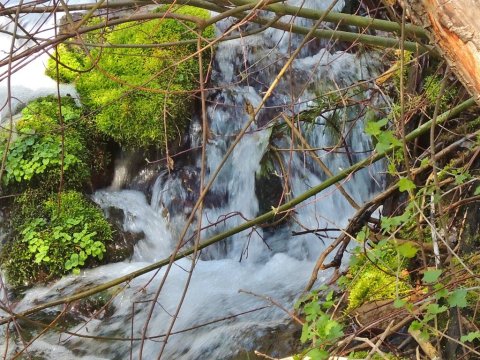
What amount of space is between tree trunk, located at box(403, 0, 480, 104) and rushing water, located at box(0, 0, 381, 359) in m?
2.38

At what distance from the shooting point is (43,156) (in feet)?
20.5

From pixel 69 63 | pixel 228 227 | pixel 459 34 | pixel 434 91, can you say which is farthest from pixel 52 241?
pixel 459 34

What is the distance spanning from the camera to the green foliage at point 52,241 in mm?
5883

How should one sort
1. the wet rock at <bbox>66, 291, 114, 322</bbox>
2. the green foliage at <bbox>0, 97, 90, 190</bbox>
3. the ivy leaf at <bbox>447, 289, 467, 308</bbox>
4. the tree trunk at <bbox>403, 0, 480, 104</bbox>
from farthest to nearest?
the green foliage at <bbox>0, 97, 90, 190</bbox>
the wet rock at <bbox>66, 291, 114, 322</bbox>
the ivy leaf at <bbox>447, 289, 467, 308</bbox>
the tree trunk at <bbox>403, 0, 480, 104</bbox>

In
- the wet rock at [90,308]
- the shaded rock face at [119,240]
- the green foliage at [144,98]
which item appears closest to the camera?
the wet rock at [90,308]

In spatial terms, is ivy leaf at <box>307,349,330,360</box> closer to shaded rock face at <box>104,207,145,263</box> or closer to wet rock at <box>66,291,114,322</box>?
wet rock at <box>66,291,114,322</box>

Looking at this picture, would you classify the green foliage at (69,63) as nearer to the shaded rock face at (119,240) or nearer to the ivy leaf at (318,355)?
the shaded rock face at (119,240)

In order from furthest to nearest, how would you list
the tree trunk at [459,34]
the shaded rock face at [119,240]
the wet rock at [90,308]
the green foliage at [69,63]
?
the green foliage at [69,63]
the shaded rock face at [119,240]
the wet rock at [90,308]
the tree trunk at [459,34]

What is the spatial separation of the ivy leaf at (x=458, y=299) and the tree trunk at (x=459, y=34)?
2.06 feet

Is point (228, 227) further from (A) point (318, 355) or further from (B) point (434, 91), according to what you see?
(A) point (318, 355)

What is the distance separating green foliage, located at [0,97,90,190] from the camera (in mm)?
6234

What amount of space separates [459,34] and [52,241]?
4805 mm

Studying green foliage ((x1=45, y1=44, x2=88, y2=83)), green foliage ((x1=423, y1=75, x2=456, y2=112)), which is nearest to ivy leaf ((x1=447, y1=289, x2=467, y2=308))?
green foliage ((x1=423, y1=75, x2=456, y2=112))

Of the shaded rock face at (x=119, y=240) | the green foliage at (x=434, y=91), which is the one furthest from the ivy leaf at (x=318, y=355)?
the shaded rock face at (x=119, y=240)
